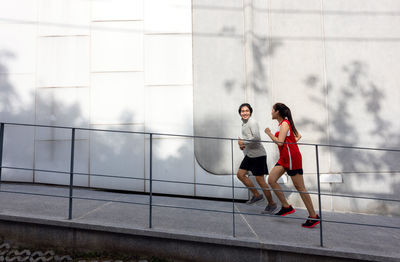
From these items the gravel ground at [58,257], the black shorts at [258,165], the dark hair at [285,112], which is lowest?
the gravel ground at [58,257]

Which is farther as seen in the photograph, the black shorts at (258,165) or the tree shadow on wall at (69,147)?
the tree shadow on wall at (69,147)

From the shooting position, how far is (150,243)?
9.50 feet

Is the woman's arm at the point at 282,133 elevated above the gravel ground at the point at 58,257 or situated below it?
above

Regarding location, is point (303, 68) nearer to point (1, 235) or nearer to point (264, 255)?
point (264, 255)

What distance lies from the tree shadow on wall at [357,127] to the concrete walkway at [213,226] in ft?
3.56

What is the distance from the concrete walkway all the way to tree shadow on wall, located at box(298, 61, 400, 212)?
3.56 feet

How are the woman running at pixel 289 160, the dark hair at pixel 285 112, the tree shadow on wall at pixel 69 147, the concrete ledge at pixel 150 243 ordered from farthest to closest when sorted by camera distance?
1. the tree shadow on wall at pixel 69 147
2. the dark hair at pixel 285 112
3. the woman running at pixel 289 160
4. the concrete ledge at pixel 150 243

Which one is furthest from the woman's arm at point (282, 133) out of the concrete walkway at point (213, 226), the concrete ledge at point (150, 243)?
the concrete ledge at point (150, 243)

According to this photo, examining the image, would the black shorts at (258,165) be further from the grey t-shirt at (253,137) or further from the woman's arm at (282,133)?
the woman's arm at (282,133)

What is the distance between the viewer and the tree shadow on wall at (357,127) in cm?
514

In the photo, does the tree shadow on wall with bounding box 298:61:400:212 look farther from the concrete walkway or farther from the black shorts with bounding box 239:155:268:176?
the black shorts with bounding box 239:155:268:176

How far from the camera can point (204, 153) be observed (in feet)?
17.2

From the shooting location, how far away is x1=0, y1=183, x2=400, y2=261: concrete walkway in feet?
9.09

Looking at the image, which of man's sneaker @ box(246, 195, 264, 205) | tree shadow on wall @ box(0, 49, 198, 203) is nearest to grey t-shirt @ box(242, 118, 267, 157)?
man's sneaker @ box(246, 195, 264, 205)
